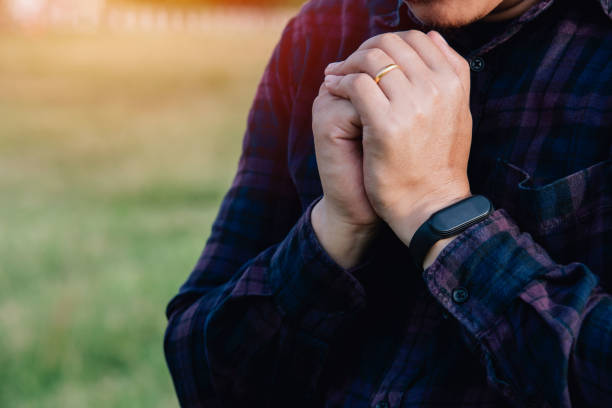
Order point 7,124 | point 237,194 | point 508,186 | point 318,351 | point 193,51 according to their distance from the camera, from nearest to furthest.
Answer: point 508,186 < point 318,351 < point 237,194 < point 7,124 < point 193,51

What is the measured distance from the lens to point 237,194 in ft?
5.51

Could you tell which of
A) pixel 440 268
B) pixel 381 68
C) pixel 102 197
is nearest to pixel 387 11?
pixel 381 68

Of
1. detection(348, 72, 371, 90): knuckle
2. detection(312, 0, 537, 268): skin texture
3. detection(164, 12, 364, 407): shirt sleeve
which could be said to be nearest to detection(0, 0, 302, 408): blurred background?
detection(164, 12, 364, 407): shirt sleeve

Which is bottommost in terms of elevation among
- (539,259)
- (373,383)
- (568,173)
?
(373,383)

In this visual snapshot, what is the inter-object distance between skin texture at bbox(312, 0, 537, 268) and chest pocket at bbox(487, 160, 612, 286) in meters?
0.10

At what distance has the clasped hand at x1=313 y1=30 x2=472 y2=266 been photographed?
1241 millimetres

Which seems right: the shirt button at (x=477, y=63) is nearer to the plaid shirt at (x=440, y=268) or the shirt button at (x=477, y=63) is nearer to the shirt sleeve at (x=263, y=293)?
the plaid shirt at (x=440, y=268)

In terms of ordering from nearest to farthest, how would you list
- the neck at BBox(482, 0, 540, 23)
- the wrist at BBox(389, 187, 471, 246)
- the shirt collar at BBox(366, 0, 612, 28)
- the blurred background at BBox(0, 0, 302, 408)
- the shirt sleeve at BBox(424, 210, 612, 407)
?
the shirt sleeve at BBox(424, 210, 612, 407) → the wrist at BBox(389, 187, 471, 246) → the neck at BBox(482, 0, 540, 23) → the shirt collar at BBox(366, 0, 612, 28) → the blurred background at BBox(0, 0, 302, 408)

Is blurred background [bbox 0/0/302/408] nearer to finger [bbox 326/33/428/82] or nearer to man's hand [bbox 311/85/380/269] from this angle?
man's hand [bbox 311/85/380/269]

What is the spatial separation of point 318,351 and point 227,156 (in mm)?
9958

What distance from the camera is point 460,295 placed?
4.09ft

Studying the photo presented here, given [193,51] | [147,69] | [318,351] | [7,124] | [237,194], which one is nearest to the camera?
[318,351]

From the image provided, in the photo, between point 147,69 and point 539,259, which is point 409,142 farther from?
point 147,69

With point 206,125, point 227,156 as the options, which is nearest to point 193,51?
point 206,125
